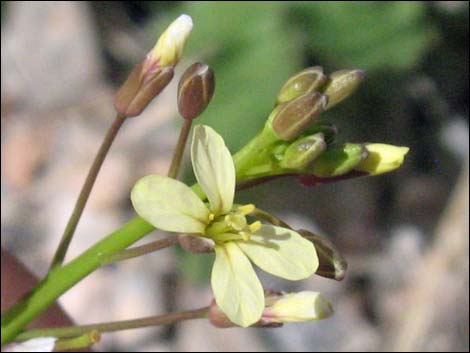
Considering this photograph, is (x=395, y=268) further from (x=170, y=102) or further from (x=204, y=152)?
(x=204, y=152)

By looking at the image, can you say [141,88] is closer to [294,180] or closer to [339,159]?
[339,159]

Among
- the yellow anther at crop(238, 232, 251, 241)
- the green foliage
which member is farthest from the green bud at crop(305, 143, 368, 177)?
the green foliage

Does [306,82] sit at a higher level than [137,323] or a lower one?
higher

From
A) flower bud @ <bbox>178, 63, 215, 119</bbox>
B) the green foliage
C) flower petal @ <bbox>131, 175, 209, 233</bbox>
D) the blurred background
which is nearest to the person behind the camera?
flower petal @ <bbox>131, 175, 209, 233</bbox>

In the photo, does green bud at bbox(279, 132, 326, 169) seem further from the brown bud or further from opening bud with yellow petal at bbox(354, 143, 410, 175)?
the brown bud

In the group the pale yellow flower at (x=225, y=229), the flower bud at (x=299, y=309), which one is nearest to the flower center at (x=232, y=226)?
the pale yellow flower at (x=225, y=229)

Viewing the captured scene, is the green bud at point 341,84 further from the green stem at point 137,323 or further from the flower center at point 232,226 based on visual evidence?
the green stem at point 137,323

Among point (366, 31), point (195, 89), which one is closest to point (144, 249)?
point (195, 89)
